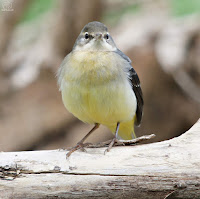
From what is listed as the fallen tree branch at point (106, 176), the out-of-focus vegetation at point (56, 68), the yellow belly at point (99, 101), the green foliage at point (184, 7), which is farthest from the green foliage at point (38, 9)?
the fallen tree branch at point (106, 176)

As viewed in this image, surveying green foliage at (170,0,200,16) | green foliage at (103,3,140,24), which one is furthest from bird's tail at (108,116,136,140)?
green foliage at (103,3,140,24)

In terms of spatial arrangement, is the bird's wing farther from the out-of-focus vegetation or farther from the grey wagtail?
the out-of-focus vegetation

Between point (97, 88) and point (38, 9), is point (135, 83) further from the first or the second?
point (38, 9)

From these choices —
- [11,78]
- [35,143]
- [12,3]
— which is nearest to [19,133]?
[35,143]

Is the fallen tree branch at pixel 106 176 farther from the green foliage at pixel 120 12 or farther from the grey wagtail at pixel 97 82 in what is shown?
the green foliage at pixel 120 12

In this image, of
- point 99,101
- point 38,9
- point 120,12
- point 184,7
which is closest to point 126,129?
point 99,101

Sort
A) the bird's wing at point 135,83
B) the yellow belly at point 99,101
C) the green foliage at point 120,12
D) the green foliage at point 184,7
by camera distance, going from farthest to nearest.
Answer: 1. the green foliage at point 120,12
2. the green foliage at point 184,7
3. the bird's wing at point 135,83
4. the yellow belly at point 99,101

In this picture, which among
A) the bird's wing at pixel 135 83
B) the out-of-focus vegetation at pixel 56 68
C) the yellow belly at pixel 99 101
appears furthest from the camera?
the out-of-focus vegetation at pixel 56 68

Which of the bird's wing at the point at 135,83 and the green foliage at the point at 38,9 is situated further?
the green foliage at the point at 38,9
